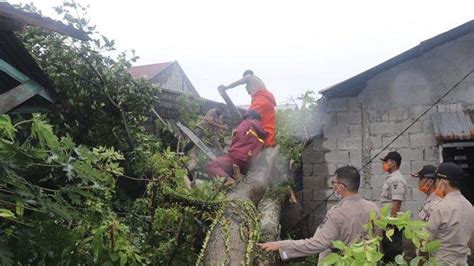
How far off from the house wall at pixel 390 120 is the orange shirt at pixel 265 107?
2017 millimetres

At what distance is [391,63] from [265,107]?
8.83 feet

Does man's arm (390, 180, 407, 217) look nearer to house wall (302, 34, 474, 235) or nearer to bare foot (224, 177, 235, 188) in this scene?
house wall (302, 34, 474, 235)

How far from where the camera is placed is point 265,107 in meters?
6.46

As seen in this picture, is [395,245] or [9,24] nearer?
[9,24]

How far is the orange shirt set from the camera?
638cm

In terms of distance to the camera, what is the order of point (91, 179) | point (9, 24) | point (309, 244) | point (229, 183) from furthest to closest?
point (229, 183) → point (309, 244) → point (9, 24) → point (91, 179)

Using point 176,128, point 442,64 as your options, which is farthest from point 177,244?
point 442,64

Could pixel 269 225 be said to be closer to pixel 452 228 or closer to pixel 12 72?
pixel 452 228

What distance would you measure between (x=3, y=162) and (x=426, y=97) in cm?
683

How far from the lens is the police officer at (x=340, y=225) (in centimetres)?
381

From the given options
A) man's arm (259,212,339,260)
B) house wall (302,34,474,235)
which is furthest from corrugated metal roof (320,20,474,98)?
man's arm (259,212,339,260)

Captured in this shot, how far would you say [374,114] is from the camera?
797 cm

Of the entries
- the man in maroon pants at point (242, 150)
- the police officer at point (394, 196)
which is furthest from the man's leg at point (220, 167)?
the police officer at point (394, 196)

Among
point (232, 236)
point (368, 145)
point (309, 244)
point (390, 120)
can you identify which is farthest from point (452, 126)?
point (232, 236)
